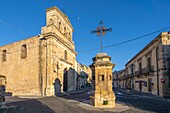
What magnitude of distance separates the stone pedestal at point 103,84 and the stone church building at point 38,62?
898cm

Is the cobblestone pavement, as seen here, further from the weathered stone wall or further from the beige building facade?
the weathered stone wall

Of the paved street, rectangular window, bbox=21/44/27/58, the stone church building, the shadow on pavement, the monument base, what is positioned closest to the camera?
the shadow on pavement

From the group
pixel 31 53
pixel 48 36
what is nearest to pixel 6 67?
pixel 31 53

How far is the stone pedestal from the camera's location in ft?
29.1

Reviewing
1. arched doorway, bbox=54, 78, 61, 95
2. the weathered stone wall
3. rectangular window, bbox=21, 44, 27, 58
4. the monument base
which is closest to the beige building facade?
the monument base

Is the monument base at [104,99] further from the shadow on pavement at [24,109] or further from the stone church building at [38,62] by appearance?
the stone church building at [38,62]

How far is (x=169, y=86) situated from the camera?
15.7 m

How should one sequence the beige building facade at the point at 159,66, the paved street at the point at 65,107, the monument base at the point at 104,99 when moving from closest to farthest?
the paved street at the point at 65,107 → the monument base at the point at 104,99 → the beige building facade at the point at 159,66

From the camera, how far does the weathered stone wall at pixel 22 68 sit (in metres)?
18.1

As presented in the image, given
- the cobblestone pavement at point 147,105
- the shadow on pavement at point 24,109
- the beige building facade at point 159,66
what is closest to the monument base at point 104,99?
the cobblestone pavement at point 147,105

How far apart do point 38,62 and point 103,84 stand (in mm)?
11167

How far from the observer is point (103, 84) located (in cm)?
922

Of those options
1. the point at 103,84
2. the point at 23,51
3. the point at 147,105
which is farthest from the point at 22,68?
the point at 147,105

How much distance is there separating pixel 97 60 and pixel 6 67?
1649 centimetres
